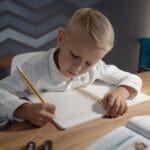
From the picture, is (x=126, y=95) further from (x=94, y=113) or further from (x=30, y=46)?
(x=30, y=46)

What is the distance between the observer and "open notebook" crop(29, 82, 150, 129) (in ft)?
3.02

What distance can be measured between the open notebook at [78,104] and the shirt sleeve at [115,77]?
0.04 meters

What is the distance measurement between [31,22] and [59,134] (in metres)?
1.20

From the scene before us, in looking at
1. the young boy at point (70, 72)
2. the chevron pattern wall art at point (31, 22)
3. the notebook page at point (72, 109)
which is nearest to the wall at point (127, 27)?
the chevron pattern wall art at point (31, 22)

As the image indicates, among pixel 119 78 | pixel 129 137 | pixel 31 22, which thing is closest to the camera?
pixel 129 137

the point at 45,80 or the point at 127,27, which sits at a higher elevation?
the point at 45,80

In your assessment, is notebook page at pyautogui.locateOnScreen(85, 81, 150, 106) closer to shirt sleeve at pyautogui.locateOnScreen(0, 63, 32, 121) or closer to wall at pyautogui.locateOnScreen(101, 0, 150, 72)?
shirt sleeve at pyautogui.locateOnScreen(0, 63, 32, 121)

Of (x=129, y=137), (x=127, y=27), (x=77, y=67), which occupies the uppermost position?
(x=77, y=67)

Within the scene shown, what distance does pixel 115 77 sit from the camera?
4.04 ft

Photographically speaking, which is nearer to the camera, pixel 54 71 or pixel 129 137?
pixel 129 137

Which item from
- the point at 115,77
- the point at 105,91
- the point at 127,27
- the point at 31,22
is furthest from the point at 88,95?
the point at 127,27

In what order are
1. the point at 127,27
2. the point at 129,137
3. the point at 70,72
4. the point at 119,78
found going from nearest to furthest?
the point at 129,137, the point at 70,72, the point at 119,78, the point at 127,27

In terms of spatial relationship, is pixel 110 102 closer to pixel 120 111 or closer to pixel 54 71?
pixel 120 111

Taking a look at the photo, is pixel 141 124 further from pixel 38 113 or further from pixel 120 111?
pixel 38 113
